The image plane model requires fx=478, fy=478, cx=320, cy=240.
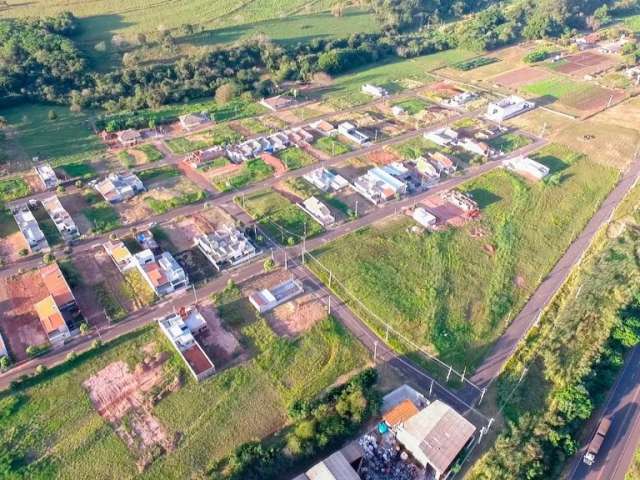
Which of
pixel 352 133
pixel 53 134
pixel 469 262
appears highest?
pixel 53 134

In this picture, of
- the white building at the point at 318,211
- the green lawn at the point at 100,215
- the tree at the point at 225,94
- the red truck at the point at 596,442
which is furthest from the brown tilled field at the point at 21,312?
the tree at the point at 225,94

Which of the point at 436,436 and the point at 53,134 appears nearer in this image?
the point at 436,436

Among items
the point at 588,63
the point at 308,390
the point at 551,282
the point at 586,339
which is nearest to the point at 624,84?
the point at 588,63

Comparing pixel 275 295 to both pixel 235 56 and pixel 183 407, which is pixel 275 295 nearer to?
pixel 183 407

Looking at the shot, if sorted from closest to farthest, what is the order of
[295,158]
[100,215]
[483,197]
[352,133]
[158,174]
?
[100,215]
[483,197]
[158,174]
[295,158]
[352,133]

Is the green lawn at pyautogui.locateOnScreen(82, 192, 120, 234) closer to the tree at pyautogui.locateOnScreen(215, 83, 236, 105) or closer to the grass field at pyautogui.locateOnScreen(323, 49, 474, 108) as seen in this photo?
the tree at pyautogui.locateOnScreen(215, 83, 236, 105)

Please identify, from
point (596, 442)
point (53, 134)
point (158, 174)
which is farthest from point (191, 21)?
point (596, 442)

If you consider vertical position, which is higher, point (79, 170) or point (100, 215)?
point (79, 170)
